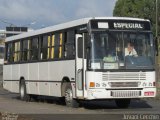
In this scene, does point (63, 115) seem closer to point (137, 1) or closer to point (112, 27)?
point (112, 27)

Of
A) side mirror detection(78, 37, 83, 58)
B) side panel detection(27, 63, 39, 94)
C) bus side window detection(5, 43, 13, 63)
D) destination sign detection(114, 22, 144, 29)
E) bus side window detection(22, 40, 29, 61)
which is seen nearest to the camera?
side mirror detection(78, 37, 83, 58)

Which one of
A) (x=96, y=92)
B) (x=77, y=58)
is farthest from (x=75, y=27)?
(x=96, y=92)

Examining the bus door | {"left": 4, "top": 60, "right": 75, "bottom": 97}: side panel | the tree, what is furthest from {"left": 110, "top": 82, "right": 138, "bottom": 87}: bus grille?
the tree

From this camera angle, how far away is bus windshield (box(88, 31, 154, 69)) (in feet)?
66.2

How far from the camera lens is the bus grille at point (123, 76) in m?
20.2

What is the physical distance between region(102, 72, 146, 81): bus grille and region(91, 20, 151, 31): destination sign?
68.1 inches

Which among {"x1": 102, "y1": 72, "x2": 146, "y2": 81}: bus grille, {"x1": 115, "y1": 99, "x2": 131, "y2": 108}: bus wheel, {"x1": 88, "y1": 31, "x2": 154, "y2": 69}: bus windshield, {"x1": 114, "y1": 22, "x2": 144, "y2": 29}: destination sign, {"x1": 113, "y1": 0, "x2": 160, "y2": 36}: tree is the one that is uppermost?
{"x1": 113, "y1": 0, "x2": 160, "y2": 36}: tree

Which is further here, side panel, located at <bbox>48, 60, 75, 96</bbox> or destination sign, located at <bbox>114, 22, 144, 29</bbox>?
side panel, located at <bbox>48, 60, 75, 96</bbox>

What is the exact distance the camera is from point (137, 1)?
8269 centimetres

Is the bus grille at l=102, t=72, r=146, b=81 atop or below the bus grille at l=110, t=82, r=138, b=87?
atop

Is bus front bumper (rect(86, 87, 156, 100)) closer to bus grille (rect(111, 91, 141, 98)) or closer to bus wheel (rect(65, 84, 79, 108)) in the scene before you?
bus grille (rect(111, 91, 141, 98))

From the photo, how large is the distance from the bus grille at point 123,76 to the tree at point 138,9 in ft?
188

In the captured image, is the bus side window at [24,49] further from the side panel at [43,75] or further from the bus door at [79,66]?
the bus door at [79,66]

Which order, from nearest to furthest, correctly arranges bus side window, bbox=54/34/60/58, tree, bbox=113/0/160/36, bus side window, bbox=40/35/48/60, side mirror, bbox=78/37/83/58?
side mirror, bbox=78/37/83/58 < bus side window, bbox=54/34/60/58 < bus side window, bbox=40/35/48/60 < tree, bbox=113/0/160/36
